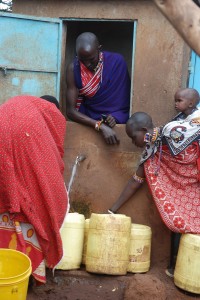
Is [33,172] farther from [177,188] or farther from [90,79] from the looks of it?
[90,79]

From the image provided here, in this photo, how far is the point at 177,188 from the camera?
454cm

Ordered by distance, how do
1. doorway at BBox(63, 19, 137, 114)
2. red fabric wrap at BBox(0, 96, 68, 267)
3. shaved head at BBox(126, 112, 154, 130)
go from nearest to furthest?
1. red fabric wrap at BBox(0, 96, 68, 267)
2. shaved head at BBox(126, 112, 154, 130)
3. doorway at BBox(63, 19, 137, 114)

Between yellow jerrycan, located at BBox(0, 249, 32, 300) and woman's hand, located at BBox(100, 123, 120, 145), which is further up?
woman's hand, located at BBox(100, 123, 120, 145)

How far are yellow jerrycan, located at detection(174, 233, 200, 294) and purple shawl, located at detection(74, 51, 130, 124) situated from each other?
159 centimetres

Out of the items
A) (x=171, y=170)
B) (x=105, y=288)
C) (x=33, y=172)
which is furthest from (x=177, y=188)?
(x=33, y=172)

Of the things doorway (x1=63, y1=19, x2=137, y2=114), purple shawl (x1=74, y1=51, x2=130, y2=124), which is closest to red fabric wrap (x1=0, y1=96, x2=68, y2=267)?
purple shawl (x1=74, y1=51, x2=130, y2=124)

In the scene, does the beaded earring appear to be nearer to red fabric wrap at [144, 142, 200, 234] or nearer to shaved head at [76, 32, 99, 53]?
red fabric wrap at [144, 142, 200, 234]

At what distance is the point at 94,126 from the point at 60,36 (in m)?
1.06

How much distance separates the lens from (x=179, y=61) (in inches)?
199

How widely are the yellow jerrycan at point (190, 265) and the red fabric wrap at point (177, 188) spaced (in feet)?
0.48

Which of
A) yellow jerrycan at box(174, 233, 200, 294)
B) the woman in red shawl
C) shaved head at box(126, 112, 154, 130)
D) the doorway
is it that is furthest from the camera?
the doorway

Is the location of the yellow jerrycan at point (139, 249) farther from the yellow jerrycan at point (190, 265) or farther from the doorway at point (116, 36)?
the doorway at point (116, 36)

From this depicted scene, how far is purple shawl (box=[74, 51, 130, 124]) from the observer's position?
531 centimetres

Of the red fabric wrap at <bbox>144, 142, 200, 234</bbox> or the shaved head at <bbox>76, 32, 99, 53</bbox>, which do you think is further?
the shaved head at <bbox>76, 32, 99, 53</bbox>
